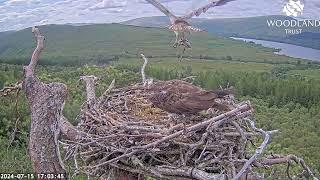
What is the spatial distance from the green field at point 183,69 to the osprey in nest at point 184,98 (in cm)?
132

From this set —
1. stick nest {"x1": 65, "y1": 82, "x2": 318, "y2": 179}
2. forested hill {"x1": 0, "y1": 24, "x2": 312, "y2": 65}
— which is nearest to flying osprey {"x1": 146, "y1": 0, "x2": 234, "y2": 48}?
stick nest {"x1": 65, "y1": 82, "x2": 318, "y2": 179}

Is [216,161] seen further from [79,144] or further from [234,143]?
[79,144]

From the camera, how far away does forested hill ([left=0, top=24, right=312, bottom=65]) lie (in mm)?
106625

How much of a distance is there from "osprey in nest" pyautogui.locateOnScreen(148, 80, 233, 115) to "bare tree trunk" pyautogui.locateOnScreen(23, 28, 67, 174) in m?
1.01

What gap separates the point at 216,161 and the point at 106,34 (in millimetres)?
141722

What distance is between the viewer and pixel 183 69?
18.1m

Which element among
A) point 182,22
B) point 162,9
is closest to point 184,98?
point 182,22

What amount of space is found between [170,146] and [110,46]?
4817 inches

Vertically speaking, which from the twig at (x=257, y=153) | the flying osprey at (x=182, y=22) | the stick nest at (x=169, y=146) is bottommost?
Result: the stick nest at (x=169, y=146)

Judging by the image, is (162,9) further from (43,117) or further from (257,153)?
(43,117)

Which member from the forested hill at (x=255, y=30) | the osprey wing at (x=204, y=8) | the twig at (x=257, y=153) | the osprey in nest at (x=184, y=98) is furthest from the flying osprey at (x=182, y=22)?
the forested hill at (x=255, y=30)

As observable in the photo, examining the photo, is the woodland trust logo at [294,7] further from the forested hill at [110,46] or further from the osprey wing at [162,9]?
the forested hill at [110,46]

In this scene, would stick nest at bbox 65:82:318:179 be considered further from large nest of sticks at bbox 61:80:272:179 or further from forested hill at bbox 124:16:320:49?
forested hill at bbox 124:16:320:49

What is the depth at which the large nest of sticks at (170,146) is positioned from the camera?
133 inches
